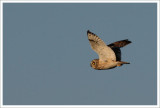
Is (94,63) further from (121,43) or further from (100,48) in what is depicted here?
(121,43)

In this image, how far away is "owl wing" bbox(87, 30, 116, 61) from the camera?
53.9 feet

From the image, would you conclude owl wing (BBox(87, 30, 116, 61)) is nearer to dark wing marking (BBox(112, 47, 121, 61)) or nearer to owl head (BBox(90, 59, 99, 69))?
owl head (BBox(90, 59, 99, 69))

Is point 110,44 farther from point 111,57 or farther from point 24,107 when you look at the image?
point 24,107

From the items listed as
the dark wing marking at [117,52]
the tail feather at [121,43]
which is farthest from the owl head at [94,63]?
the tail feather at [121,43]

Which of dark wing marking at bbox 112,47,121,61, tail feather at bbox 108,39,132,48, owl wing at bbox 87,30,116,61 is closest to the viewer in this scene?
owl wing at bbox 87,30,116,61

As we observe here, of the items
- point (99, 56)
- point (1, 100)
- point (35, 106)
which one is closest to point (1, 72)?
point (1, 100)

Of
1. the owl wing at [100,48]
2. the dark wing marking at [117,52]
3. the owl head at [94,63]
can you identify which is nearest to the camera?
the owl wing at [100,48]

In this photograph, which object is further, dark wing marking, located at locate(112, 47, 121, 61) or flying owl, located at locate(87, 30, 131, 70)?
dark wing marking, located at locate(112, 47, 121, 61)

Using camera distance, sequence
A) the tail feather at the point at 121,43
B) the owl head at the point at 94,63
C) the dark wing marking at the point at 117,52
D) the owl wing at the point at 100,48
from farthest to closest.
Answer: the tail feather at the point at 121,43
the dark wing marking at the point at 117,52
the owl head at the point at 94,63
the owl wing at the point at 100,48

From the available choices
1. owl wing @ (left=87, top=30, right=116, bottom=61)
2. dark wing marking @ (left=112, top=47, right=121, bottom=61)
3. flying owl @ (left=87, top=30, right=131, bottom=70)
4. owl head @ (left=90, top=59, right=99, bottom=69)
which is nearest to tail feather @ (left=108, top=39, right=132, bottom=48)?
dark wing marking @ (left=112, top=47, right=121, bottom=61)

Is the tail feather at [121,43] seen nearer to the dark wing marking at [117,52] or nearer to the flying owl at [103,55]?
the dark wing marking at [117,52]

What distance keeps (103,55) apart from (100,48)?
1.48 feet

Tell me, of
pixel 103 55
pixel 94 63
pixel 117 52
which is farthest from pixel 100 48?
pixel 117 52

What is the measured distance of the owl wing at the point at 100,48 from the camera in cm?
1642
